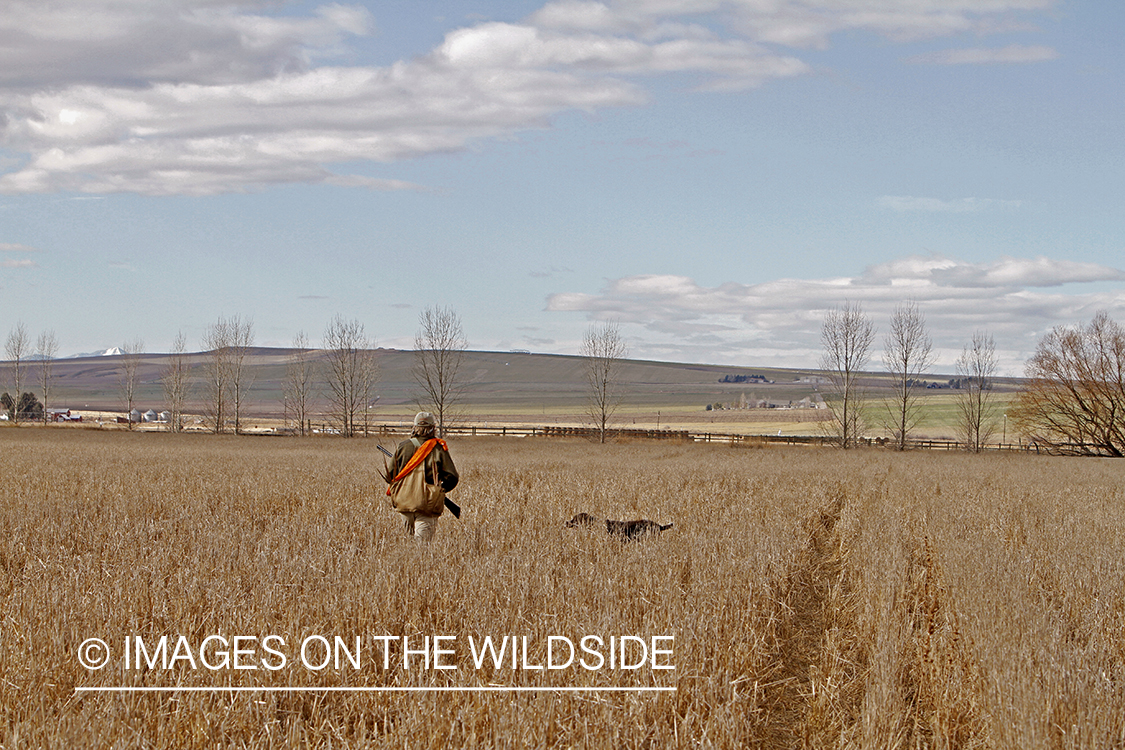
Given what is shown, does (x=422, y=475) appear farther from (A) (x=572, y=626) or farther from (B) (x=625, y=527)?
(A) (x=572, y=626)

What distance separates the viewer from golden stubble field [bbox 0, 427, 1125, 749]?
4.68 m

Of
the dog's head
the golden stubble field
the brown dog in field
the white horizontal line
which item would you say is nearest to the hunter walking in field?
the golden stubble field

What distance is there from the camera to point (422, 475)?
9750 mm

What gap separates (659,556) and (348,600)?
3549 mm

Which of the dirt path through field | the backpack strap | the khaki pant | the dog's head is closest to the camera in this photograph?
the dirt path through field

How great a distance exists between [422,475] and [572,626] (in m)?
4.04

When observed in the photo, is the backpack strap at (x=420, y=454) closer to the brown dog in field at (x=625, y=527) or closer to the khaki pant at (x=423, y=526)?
the khaki pant at (x=423, y=526)

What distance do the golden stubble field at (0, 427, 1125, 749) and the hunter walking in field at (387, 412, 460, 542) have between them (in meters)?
0.52

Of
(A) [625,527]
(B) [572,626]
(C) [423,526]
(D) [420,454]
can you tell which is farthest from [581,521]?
(B) [572,626]

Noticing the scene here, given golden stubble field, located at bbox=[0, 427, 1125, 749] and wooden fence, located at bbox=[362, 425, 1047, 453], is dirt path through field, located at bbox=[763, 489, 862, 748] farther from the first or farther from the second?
wooden fence, located at bbox=[362, 425, 1047, 453]

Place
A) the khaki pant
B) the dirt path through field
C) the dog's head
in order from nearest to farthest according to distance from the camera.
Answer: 1. the dirt path through field
2. the khaki pant
3. the dog's head

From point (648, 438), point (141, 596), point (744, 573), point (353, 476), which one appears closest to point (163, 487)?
point (353, 476)

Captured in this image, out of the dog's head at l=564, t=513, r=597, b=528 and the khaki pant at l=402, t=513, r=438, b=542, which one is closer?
the khaki pant at l=402, t=513, r=438, b=542

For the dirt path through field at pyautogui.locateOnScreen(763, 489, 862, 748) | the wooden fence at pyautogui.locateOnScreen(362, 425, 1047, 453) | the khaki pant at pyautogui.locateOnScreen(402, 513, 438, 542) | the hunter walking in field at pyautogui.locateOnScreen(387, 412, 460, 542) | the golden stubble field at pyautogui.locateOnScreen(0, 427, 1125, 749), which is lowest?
the wooden fence at pyautogui.locateOnScreen(362, 425, 1047, 453)
